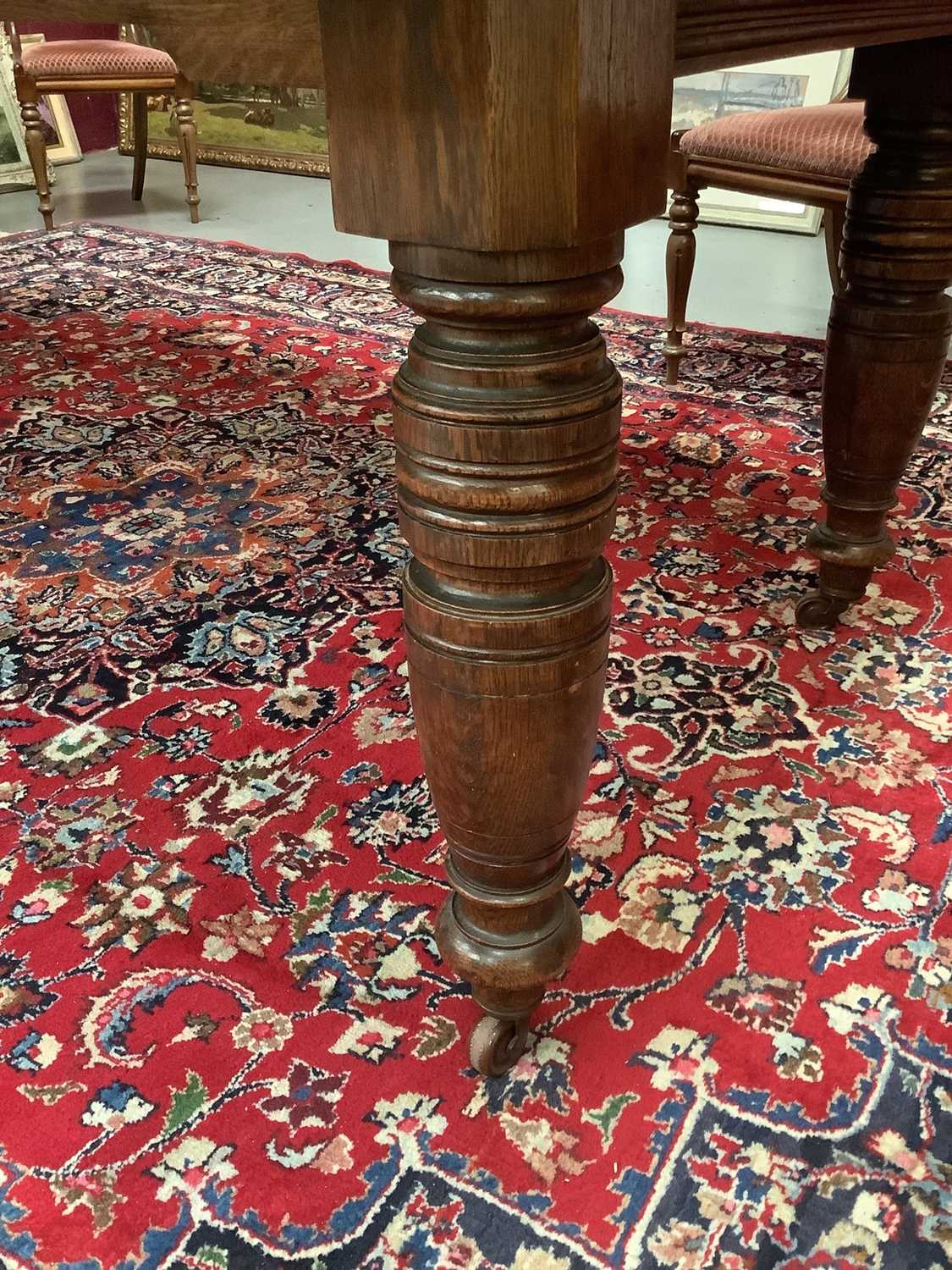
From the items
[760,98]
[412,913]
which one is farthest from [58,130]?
[412,913]

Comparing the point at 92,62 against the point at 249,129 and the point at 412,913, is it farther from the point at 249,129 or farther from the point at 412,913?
the point at 412,913

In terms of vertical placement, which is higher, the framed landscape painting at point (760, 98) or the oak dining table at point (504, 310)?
the oak dining table at point (504, 310)

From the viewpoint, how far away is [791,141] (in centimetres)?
197

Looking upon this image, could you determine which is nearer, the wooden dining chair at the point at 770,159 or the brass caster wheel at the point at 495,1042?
the brass caster wheel at the point at 495,1042

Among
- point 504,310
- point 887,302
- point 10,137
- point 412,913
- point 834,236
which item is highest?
point 504,310

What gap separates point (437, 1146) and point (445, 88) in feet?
2.46

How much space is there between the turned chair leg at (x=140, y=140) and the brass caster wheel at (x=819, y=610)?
12.2 feet

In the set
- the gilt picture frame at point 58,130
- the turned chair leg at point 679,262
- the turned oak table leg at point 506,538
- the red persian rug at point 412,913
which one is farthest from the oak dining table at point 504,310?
the gilt picture frame at point 58,130

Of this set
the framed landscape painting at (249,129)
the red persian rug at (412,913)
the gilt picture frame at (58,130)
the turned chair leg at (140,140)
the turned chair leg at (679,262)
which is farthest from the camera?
the gilt picture frame at (58,130)

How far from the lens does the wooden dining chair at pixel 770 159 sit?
1932 millimetres

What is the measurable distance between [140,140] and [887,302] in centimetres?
404

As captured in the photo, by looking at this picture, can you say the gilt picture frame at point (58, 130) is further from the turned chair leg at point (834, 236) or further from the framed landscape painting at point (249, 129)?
the turned chair leg at point (834, 236)

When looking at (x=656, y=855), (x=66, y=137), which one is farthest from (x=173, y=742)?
(x=66, y=137)

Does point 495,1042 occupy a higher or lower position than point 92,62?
lower
